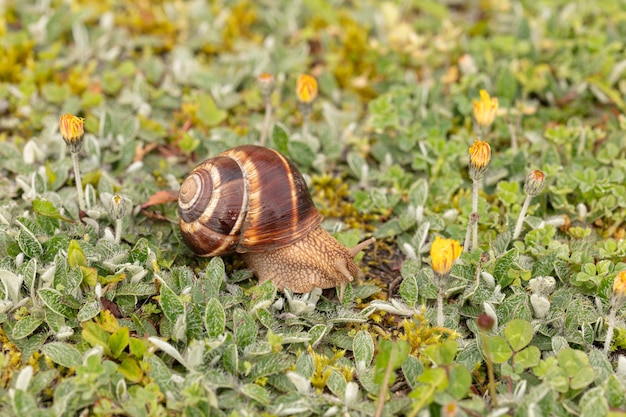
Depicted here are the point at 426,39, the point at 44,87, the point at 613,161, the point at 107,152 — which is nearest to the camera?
the point at 613,161

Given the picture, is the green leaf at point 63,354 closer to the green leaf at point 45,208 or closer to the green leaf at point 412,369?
the green leaf at point 45,208

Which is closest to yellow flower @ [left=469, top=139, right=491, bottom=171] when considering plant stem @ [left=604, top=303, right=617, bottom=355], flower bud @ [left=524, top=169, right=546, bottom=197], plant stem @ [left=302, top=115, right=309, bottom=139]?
flower bud @ [left=524, top=169, right=546, bottom=197]

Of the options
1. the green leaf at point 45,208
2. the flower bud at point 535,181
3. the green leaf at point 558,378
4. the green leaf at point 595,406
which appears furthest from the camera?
the green leaf at point 45,208

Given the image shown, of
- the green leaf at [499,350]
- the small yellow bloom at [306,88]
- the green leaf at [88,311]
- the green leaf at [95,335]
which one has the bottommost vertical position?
the green leaf at [499,350]

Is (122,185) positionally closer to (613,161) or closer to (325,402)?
(325,402)

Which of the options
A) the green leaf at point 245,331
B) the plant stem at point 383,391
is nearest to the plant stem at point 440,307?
the plant stem at point 383,391

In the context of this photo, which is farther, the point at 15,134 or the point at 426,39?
the point at 426,39

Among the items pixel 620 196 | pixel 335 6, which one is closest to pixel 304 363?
pixel 620 196

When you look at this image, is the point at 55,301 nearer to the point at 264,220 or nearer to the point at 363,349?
the point at 264,220
